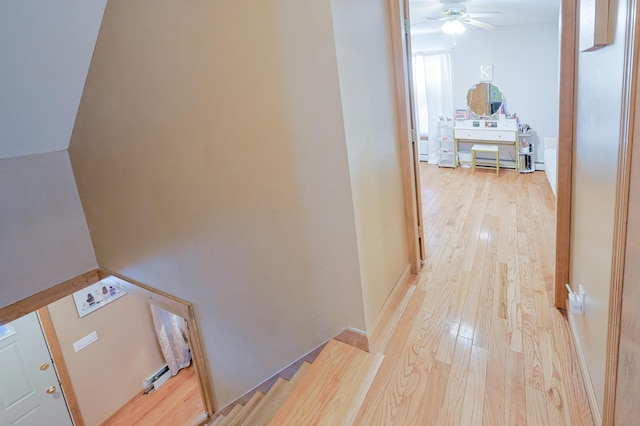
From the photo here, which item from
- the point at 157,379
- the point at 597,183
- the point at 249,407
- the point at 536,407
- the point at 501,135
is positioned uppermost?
the point at 597,183

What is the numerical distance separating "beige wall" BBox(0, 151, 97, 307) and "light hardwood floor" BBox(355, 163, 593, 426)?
10.2 feet

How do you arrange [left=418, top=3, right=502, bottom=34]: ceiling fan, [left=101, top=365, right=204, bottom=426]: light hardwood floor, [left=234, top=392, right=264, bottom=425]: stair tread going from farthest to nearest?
[left=101, top=365, right=204, bottom=426]: light hardwood floor < [left=418, top=3, right=502, bottom=34]: ceiling fan < [left=234, top=392, right=264, bottom=425]: stair tread

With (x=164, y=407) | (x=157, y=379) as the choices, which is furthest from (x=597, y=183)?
(x=157, y=379)

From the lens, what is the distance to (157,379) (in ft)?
17.3

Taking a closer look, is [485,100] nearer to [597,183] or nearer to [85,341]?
[597,183]

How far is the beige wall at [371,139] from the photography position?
5.81ft

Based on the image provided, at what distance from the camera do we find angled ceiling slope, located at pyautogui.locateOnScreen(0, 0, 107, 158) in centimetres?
229

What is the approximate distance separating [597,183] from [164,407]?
210 inches

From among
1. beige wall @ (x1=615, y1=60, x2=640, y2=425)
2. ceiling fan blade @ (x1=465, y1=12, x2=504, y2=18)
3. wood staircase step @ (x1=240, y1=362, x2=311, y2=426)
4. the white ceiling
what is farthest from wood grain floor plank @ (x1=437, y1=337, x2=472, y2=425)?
ceiling fan blade @ (x1=465, y1=12, x2=504, y2=18)

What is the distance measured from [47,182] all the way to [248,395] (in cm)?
257

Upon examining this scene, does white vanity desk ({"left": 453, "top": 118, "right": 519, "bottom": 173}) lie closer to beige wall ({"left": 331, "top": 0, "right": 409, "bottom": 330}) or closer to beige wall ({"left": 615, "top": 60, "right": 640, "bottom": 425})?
beige wall ({"left": 331, "top": 0, "right": 409, "bottom": 330})

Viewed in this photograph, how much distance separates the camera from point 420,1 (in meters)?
3.61

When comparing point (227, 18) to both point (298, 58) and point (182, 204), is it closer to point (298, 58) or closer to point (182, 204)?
point (298, 58)

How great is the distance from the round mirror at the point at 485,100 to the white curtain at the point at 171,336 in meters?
5.60
